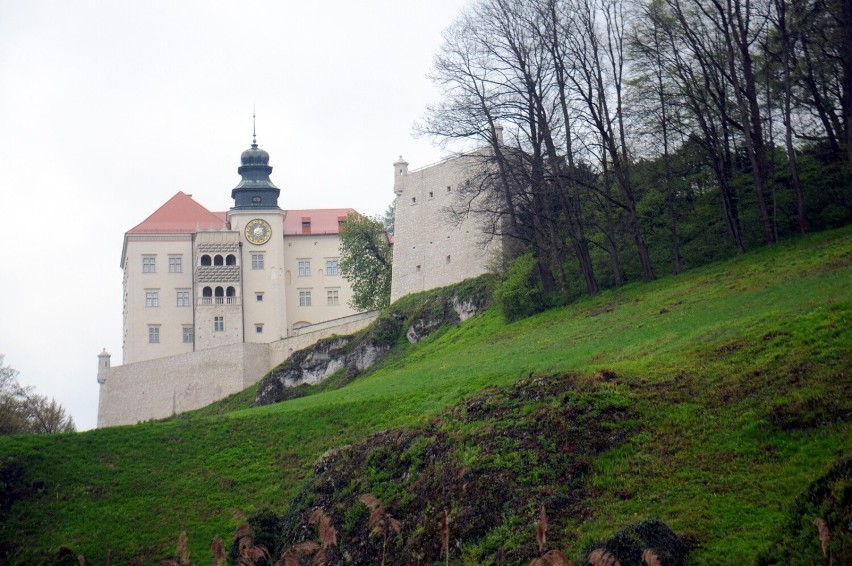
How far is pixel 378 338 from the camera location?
50469 millimetres

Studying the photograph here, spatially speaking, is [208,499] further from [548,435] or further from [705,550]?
[705,550]

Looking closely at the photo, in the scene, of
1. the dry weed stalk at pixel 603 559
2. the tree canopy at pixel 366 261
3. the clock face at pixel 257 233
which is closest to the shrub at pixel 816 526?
the dry weed stalk at pixel 603 559

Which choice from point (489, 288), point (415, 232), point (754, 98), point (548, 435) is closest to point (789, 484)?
point (548, 435)

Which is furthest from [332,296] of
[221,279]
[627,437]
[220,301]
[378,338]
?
[627,437]

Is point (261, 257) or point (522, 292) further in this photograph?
point (261, 257)

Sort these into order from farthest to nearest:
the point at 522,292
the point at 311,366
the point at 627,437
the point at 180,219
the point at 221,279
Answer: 1. the point at 180,219
2. the point at 221,279
3. the point at 311,366
4. the point at 522,292
5. the point at 627,437

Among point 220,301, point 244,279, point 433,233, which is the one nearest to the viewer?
point 433,233

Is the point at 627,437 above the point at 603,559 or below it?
above

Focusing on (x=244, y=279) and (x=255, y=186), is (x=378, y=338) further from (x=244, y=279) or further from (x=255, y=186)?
(x=255, y=186)

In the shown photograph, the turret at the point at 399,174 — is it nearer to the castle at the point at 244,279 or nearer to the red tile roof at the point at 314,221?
the castle at the point at 244,279

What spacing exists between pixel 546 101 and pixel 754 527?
28.2 metres

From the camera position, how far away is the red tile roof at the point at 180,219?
224 feet

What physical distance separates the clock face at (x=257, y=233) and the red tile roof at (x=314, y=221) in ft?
11.2

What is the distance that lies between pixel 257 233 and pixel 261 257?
161 cm
